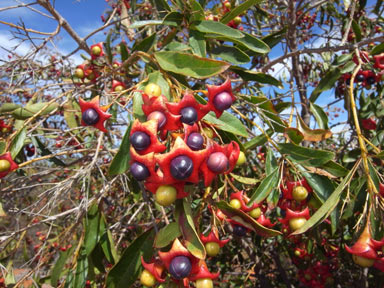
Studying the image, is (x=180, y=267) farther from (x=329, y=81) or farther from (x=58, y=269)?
(x=329, y=81)

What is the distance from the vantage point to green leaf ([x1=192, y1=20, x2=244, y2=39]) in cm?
117

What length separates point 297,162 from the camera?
118 cm

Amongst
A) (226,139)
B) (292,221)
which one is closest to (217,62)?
(226,139)

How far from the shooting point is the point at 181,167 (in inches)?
30.6

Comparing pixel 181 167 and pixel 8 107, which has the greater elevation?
pixel 181 167

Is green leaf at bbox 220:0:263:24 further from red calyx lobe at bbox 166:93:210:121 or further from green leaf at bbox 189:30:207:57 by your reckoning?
red calyx lobe at bbox 166:93:210:121

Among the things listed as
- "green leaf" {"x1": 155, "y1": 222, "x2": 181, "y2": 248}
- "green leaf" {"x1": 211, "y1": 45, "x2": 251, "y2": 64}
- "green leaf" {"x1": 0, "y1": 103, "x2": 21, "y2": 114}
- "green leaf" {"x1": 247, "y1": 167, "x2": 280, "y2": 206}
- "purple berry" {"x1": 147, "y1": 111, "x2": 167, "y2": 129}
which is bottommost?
"green leaf" {"x1": 247, "y1": 167, "x2": 280, "y2": 206}

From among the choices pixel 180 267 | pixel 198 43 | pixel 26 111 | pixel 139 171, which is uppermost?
pixel 198 43

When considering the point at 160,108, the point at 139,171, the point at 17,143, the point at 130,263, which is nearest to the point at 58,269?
the point at 130,263

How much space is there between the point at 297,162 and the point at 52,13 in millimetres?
1356

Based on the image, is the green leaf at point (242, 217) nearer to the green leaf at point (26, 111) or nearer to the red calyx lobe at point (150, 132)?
the red calyx lobe at point (150, 132)

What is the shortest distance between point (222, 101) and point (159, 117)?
19 cm

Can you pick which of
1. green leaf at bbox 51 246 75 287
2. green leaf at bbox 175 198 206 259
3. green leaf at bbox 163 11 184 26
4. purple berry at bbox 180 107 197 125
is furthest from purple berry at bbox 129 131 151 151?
green leaf at bbox 51 246 75 287

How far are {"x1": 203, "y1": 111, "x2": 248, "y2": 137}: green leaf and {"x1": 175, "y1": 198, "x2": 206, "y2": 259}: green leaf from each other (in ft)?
1.06
